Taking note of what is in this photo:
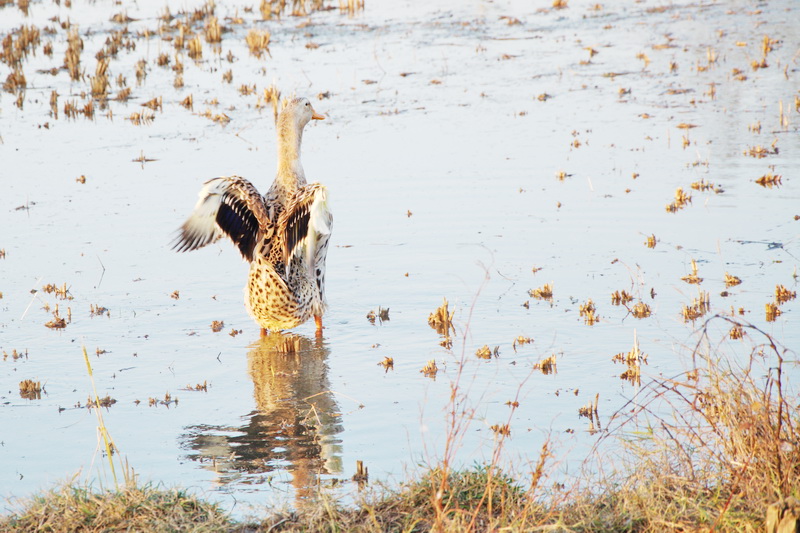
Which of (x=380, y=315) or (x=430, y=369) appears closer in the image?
(x=430, y=369)

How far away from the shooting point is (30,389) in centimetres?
624

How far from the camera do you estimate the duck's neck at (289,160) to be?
24.3 ft

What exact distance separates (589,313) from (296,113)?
281 cm

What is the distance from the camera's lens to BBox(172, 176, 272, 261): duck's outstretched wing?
23.1 ft

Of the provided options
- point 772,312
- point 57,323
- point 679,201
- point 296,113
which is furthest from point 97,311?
point 679,201

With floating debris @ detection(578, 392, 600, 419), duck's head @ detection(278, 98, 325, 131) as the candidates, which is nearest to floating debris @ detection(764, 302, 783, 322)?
floating debris @ detection(578, 392, 600, 419)

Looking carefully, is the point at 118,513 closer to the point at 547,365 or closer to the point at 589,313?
the point at 547,365

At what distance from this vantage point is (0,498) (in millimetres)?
4820

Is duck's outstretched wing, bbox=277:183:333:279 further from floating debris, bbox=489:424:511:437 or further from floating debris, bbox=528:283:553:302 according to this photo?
floating debris, bbox=489:424:511:437

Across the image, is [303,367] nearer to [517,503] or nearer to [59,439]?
[59,439]

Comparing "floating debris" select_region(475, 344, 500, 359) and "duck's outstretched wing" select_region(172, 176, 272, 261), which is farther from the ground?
"duck's outstretched wing" select_region(172, 176, 272, 261)

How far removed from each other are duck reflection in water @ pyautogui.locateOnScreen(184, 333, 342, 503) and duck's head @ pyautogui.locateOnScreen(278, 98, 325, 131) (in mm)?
1832

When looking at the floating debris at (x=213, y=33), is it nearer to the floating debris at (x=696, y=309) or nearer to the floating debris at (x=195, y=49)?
the floating debris at (x=195, y=49)

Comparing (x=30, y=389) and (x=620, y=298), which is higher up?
(x=620, y=298)
